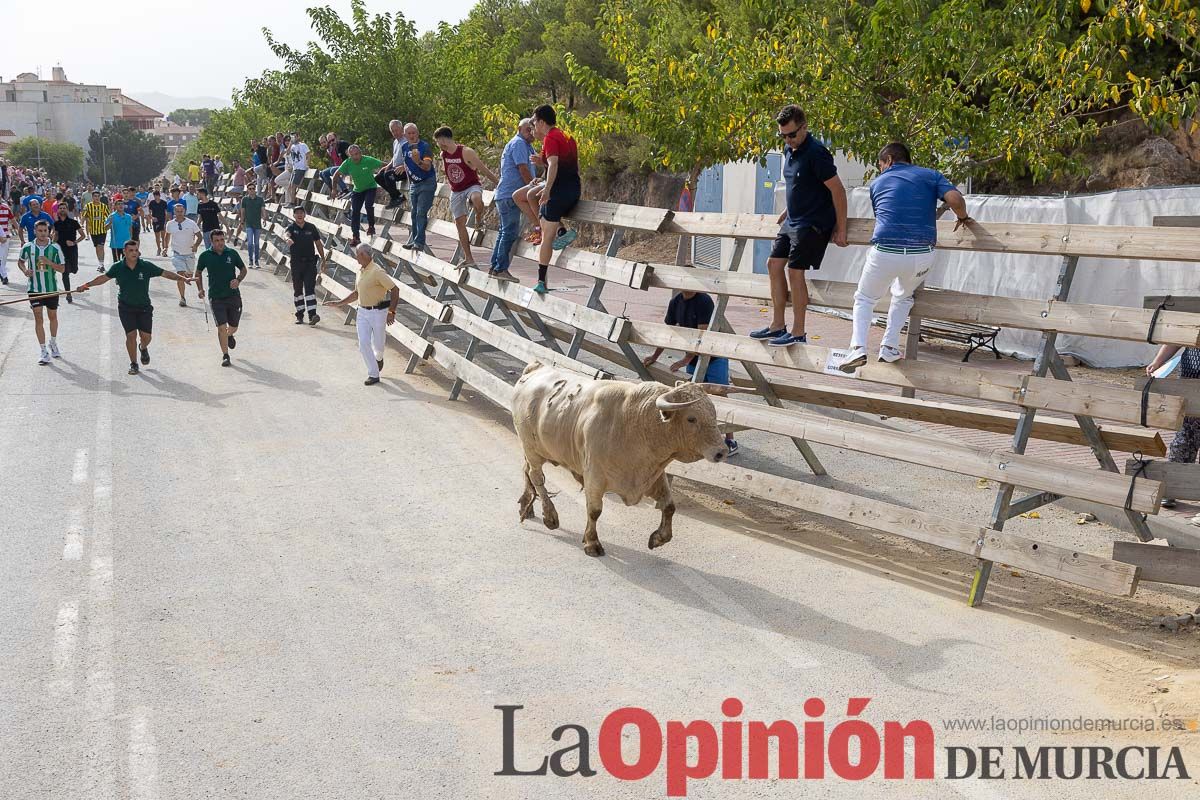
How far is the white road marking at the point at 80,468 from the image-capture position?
10.8 meters

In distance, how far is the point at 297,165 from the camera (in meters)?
27.6

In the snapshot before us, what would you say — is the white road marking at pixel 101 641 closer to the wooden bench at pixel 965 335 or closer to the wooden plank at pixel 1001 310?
the wooden plank at pixel 1001 310

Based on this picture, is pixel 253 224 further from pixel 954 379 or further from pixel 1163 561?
pixel 1163 561

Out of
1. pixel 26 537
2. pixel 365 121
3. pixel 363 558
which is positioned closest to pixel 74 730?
pixel 363 558

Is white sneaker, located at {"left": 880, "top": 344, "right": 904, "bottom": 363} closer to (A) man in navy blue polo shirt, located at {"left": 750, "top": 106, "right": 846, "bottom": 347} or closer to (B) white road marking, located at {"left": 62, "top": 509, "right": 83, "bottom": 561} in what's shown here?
(A) man in navy blue polo shirt, located at {"left": 750, "top": 106, "right": 846, "bottom": 347}

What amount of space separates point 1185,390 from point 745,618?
3.08m

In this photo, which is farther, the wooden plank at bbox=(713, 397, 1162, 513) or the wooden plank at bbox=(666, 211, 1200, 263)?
the wooden plank at bbox=(713, 397, 1162, 513)

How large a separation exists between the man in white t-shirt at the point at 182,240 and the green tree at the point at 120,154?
13005 cm

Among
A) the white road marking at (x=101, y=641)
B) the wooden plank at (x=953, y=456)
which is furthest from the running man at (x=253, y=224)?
Answer: the wooden plank at (x=953, y=456)

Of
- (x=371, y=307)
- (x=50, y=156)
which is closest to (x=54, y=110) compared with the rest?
(x=50, y=156)

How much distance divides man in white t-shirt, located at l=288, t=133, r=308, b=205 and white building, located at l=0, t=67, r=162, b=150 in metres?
142

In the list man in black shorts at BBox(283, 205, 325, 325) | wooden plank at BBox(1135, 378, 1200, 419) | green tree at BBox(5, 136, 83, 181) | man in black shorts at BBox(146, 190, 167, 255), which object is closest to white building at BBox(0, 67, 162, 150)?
green tree at BBox(5, 136, 83, 181)

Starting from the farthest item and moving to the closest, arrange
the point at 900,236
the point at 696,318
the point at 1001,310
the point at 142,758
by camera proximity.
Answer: the point at 696,318
the point at 900,236
the point at 1001,310
the point at 142,758

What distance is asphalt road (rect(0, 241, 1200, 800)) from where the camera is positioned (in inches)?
219
